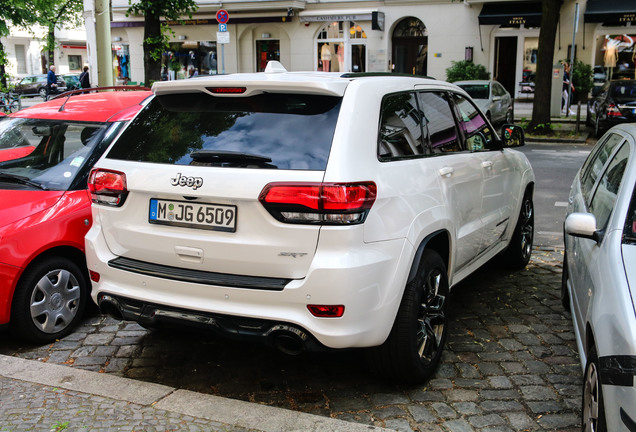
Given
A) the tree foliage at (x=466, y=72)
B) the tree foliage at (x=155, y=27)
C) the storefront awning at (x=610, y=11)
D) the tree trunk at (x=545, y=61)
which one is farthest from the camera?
the tree foliage at (x=466, y=72)

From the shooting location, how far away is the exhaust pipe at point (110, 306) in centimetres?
394

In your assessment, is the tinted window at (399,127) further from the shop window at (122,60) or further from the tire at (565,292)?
the shop window at (122,60)

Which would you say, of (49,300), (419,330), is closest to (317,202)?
(419,330)

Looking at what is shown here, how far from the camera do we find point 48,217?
472 centimetres

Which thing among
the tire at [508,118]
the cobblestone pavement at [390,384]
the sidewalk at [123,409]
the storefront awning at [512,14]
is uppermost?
the storefront awning at [512,14]

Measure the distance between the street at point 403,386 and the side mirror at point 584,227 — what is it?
3.15 feet

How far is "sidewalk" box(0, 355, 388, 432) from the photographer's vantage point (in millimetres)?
3475

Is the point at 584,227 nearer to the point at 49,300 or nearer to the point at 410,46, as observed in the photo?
the point at 49,300

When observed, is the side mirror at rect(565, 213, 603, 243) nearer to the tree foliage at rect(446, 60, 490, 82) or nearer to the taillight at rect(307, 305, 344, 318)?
the taillight at rect(307, 305, 344, 318)

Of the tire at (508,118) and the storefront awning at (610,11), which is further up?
the storefront awning at (610,11)

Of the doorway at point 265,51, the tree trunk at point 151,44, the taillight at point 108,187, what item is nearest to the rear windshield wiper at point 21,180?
the taillight at point 108,187

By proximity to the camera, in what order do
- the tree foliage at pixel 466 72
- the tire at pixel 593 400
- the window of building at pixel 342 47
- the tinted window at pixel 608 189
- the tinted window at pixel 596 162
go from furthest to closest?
the window of building at pixel 342 47
the tree foliage at pixel 466 72
the tinted window at pixel 596 162
the tinted window at pixel 608 189
the tire at pixel 593 400

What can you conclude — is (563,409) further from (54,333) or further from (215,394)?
(54,333)

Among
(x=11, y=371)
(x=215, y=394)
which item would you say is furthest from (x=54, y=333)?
(x=215, y=394)
